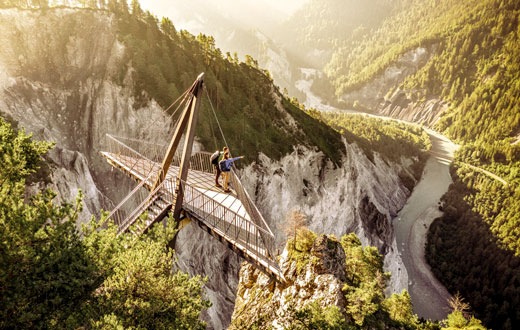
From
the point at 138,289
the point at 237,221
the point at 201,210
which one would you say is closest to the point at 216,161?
the point at 201,210

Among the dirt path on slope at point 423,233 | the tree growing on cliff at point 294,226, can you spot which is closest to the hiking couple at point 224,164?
the tree growing on cliff at point 294,226

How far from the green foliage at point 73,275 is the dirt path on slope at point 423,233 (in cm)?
6789

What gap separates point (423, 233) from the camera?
86.8m

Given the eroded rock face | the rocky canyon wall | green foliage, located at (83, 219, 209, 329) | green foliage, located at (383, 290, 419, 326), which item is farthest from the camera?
the rocky canyon wall

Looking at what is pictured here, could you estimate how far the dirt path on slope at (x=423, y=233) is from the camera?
2441 inches

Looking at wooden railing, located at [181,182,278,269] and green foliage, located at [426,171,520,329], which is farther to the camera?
green foliage, located at [426,171,520,329]

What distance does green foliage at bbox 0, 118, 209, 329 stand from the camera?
720 cm

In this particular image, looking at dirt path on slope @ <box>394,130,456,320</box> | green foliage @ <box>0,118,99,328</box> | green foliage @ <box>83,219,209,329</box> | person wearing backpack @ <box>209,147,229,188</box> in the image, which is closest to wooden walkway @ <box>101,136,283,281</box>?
person wearing backpack @ <box>209,147,229,188</box>

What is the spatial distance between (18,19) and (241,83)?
2806 cm

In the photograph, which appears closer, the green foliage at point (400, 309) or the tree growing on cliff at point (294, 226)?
the tree growing on cliff at point (294, 226)

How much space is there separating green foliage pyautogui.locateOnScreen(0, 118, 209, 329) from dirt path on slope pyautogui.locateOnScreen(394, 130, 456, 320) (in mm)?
67887

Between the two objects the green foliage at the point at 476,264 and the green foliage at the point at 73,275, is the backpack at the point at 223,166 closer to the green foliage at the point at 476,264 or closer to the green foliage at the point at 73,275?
the green foliage at the point at 73,275

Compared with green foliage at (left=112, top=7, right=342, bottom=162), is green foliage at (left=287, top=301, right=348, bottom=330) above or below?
below

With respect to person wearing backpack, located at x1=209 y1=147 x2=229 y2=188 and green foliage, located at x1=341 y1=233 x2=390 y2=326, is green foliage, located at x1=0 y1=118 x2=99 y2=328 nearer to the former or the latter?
person wearing backpack, located at x1=209 y1=147 x2=229 y2=188
